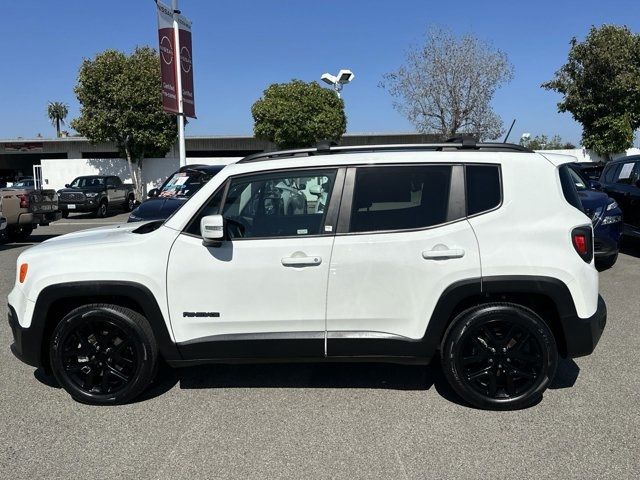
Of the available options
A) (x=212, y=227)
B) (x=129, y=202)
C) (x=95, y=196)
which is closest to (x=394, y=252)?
(x=212, y=227)

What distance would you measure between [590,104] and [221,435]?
954 inches

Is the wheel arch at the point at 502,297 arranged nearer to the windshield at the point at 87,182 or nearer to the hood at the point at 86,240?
the hood at the point at 86,240

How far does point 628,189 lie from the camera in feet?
31.1

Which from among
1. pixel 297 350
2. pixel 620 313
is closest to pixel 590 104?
pixel 620 313

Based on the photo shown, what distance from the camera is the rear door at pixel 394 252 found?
3600 mm

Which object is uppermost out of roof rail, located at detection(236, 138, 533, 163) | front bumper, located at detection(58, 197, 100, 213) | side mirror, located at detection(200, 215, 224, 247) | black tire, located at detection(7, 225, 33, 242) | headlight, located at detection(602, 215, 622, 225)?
roof rail, located at detection(236, 138, 533, 163)

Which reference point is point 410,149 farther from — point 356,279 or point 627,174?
point 627,174

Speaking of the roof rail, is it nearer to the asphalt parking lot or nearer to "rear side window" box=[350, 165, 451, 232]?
"rear side window" box=[350, 165, 451, 232]

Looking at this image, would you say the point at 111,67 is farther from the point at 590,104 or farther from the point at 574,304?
the point at 574,304

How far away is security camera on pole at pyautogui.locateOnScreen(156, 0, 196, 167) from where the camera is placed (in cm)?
1803

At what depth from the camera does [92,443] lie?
3391 mm

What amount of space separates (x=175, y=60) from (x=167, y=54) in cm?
40

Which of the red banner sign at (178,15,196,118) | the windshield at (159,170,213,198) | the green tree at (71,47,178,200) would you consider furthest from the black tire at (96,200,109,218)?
the windshield at (159,170,213,198)

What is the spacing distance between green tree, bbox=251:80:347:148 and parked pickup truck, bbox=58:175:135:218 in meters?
9.62
